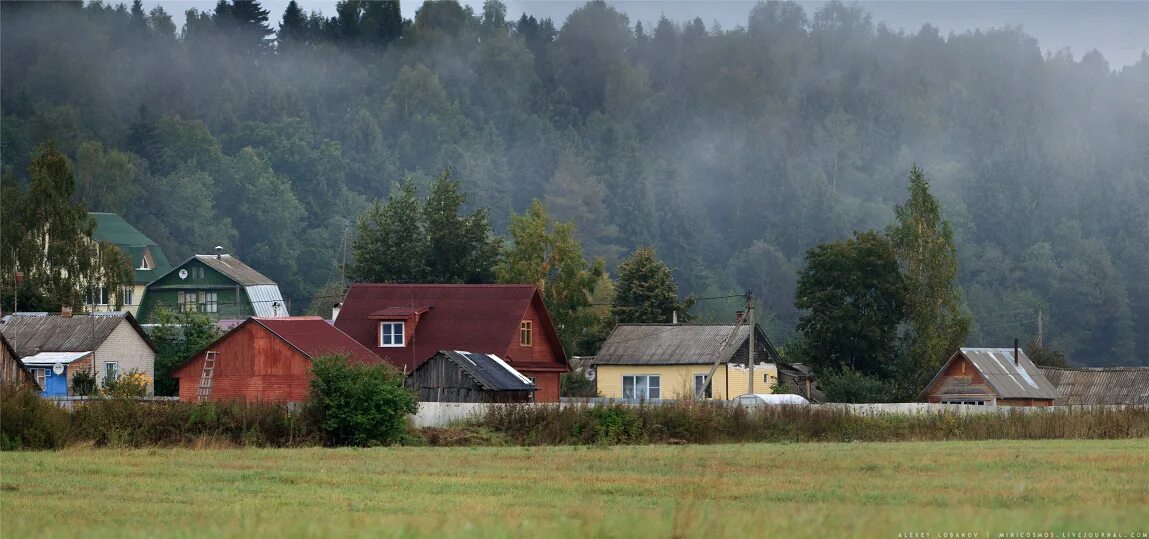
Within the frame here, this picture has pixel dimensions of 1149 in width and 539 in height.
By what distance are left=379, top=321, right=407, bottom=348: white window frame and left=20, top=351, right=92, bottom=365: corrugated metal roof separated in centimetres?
1340

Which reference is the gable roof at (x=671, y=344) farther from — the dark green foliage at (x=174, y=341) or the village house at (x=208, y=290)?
the village house at (x=208, y=290)

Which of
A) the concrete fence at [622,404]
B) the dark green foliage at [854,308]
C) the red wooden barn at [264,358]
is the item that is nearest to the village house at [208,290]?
the dark green foliage at [854,308]

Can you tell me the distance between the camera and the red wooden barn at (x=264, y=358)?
2089 inches

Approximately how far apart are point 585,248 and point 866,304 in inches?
3473

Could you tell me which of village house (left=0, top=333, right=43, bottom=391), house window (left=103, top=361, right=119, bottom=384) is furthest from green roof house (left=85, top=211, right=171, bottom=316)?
village house (left=0, top=333, right=43, bottom=391)

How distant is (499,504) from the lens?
21.1 metres

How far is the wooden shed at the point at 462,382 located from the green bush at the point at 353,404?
1223 centimetres

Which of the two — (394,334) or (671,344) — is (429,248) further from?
(394,334)

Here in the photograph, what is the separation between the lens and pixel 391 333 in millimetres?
60906

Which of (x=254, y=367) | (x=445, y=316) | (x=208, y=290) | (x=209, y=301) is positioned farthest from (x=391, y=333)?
(x=208, y=290)

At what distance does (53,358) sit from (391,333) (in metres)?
14.9

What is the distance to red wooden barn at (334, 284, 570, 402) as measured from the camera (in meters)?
60.2

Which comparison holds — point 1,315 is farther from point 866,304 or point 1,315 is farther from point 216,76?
point 216,76

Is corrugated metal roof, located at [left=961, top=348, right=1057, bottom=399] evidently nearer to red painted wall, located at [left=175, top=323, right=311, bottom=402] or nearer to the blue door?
red painted wall, located at [left=175, top=323, right=311, bottom=402]
